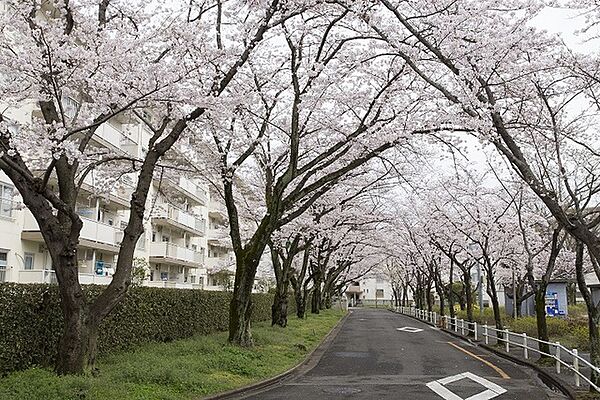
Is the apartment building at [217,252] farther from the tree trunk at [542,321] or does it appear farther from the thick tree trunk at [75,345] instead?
the thick tree trunk at [75,345]

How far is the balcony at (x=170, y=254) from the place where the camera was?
37.0m

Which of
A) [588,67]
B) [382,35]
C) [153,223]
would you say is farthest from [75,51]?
[153,223]

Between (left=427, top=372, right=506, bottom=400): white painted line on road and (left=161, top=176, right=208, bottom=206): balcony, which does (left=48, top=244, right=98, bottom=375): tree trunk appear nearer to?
(left=427, top=372, right=506, bottom=400): white painted line on road

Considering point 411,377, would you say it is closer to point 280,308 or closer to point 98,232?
point 280,308

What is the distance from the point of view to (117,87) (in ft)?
31.5

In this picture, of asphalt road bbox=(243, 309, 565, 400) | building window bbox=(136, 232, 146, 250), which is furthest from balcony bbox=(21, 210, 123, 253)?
asphalt road bbox=(243, 309, 565, 400)

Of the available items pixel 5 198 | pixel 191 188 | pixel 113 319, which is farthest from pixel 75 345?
pixel 191 188

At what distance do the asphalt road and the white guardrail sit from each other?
0.66 metres

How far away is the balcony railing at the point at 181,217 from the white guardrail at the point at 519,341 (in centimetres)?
1831

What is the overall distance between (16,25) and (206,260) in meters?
41.6

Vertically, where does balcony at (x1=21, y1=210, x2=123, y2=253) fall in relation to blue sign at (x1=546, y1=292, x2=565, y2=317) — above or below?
above

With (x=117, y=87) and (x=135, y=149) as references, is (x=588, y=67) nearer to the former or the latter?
(x=117, y=87)

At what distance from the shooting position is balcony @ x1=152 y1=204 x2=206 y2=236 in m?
37.6

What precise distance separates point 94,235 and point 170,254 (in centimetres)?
1180
